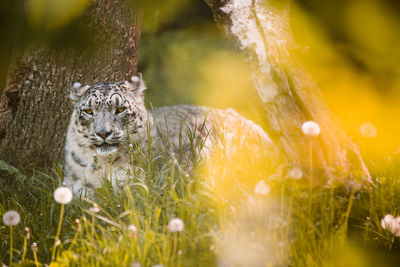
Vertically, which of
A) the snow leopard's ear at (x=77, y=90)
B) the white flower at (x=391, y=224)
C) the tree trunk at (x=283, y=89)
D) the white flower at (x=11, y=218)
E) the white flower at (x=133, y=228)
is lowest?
the white flower at (x=391, y=224)

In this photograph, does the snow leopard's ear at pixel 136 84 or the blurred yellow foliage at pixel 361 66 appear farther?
the snow leopard's ear at pixel 136 84

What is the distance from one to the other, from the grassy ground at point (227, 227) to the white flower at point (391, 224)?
0.09 metres

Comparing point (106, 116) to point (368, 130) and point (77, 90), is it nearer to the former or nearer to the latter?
point (77, 90)

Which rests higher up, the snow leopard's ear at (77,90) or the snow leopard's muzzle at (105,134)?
the snow leopard's ear at (77,90)

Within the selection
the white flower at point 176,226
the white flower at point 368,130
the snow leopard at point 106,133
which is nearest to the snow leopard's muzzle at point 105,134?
the snow leopard at point 106,133

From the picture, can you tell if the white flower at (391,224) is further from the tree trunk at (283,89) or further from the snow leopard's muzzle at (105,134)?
the snow leopard's muzzle at (105,134)

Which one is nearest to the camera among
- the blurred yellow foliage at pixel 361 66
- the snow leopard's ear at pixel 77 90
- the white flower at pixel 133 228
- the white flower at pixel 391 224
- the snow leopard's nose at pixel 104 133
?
the white flower at pixel 133 228

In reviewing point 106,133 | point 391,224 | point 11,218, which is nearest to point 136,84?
point 106,133

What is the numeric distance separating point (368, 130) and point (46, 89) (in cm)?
371

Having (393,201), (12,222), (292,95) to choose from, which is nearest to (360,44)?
(292,95)

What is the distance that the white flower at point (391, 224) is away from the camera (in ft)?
10.2

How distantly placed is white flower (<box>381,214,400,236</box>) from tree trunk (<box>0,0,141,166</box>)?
3.64m

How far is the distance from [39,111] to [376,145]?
3.88 meters

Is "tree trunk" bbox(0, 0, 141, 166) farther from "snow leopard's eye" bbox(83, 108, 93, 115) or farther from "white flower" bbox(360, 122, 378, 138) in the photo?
"white flower" bbox(360, 122, 378, 138)
